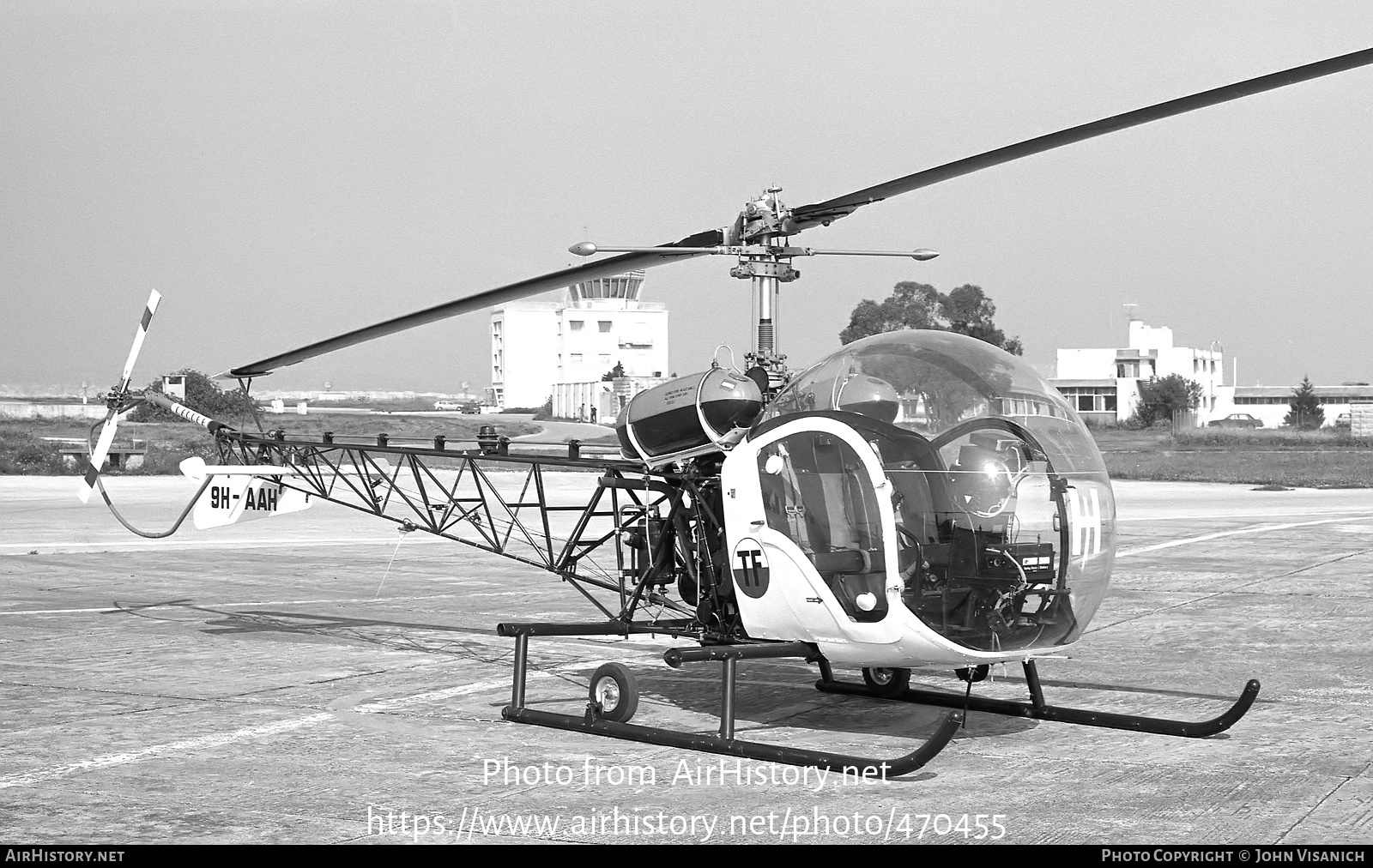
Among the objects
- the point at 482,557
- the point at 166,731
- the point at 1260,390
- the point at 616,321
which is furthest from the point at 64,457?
the point at 1260,390

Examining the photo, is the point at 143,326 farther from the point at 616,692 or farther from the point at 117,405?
the point at 616,692

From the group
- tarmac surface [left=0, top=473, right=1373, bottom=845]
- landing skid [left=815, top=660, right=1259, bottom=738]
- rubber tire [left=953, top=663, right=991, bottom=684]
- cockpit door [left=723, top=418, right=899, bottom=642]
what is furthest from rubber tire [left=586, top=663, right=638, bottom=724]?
rubber tire [left=953, top=663, right=991, bottom=684]

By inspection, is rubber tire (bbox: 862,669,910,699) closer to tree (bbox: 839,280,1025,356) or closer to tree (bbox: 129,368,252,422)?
tree (bbox: 129,368,252,422)

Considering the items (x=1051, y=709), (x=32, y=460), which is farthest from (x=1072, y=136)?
(x=32, y=460)

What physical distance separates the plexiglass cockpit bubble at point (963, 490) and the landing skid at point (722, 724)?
2.18 ft

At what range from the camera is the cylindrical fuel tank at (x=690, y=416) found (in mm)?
8062

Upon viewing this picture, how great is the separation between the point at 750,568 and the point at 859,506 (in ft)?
3.01

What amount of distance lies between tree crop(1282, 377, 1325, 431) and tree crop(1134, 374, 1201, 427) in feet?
31.7

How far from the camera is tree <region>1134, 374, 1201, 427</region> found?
111 metres

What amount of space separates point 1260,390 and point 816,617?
141695mm

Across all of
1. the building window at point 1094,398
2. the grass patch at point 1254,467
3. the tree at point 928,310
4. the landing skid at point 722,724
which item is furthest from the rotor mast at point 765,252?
the building window at point 1094,398

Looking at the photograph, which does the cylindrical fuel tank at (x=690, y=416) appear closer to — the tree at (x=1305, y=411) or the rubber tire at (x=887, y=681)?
the rubber tire at (x=887, y=681)
